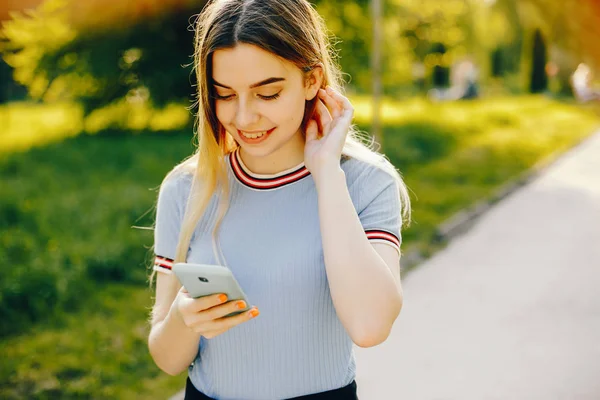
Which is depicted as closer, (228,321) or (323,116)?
(228,321)

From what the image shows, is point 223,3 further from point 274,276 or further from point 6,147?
point 6,147

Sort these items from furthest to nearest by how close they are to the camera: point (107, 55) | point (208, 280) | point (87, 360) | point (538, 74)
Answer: point (538, 74) < point (107, 55) < point (87, 360) < point (208, 280)

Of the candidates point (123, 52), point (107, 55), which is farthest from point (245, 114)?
point (123, 52)

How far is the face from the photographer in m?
1.64

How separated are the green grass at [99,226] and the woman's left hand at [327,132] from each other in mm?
2425

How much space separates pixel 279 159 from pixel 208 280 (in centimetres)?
50

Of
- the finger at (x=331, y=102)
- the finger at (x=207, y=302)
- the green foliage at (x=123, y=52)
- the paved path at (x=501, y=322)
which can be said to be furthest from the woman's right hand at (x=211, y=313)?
the green foliage at (x=123, y=52)

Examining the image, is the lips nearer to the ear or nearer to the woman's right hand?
the ear

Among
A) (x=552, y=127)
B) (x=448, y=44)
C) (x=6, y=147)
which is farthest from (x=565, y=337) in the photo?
Answer: (x=448, y=44)

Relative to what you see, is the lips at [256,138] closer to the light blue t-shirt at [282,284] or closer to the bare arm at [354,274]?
the light blue t-shirt at [282,284]

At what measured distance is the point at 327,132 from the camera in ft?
5.91

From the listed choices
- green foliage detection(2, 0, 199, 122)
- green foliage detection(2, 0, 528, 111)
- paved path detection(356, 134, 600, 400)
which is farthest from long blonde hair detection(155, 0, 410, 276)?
green foliage detection(2, 0, 199, 122)

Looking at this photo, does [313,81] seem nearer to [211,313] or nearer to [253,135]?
[253,135]

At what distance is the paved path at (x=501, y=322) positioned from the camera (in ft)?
12.7
